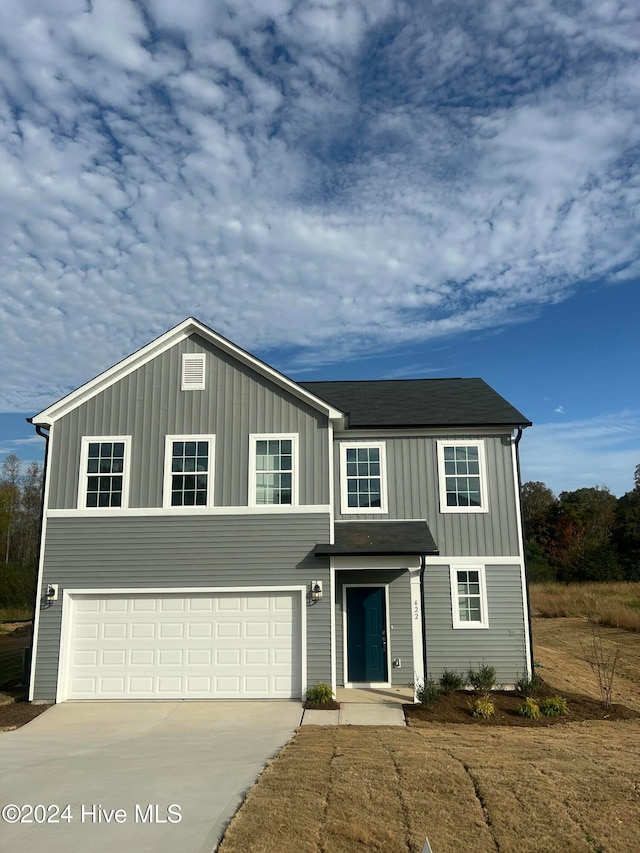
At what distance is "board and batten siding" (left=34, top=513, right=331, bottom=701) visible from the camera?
14.1 meters

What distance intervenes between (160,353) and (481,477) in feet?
27.4

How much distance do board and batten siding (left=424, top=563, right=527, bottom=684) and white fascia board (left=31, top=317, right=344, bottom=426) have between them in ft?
15.9

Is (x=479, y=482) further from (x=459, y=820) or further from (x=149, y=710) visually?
(x=459, y=820)

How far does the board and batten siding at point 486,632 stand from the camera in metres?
14.7

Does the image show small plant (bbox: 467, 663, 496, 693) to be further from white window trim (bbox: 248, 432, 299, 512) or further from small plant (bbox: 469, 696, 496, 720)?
white window trim (bbox: 248, 432, 299, 512)

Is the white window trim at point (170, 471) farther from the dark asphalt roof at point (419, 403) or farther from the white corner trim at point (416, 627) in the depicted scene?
the white corner trim at point (416, 627)

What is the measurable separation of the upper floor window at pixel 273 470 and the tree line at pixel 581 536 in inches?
1063

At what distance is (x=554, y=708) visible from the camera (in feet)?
40.2

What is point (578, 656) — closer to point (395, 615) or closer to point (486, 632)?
point (486, 632)

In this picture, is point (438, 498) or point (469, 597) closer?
point (469, 597)

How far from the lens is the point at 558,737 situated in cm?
1028

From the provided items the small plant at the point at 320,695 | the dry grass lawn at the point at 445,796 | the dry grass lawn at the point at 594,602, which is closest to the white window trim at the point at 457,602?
the small plant at the point at 320,695

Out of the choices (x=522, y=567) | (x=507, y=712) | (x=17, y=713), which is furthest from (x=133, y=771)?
(x=522, y=567)

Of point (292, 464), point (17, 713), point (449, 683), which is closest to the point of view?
point (17, 713)
